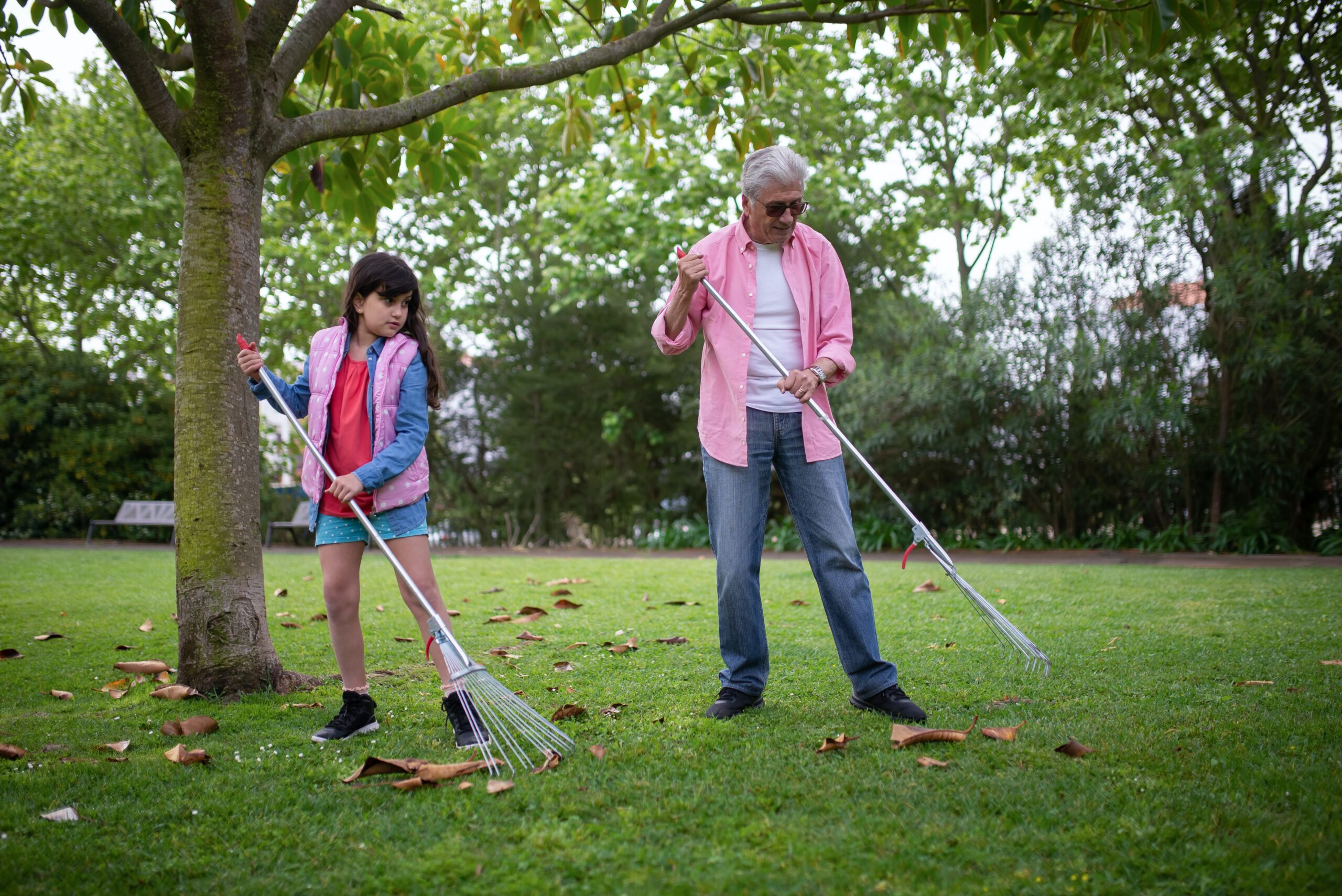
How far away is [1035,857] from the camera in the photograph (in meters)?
2.18

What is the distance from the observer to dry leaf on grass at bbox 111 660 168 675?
14.0 ft

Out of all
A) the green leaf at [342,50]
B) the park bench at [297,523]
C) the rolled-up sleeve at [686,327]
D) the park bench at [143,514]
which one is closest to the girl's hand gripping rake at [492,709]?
the rolled-up sleeve at [686,327]

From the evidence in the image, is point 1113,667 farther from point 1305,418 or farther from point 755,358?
point 1305,418

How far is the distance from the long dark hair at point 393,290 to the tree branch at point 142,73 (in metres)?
1.18

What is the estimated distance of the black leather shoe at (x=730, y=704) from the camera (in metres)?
3.37

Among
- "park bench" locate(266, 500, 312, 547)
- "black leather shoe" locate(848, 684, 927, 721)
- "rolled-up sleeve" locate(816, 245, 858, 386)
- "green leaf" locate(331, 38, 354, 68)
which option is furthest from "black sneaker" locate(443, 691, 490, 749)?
"park bench" locate(266, 500, 312, 547)

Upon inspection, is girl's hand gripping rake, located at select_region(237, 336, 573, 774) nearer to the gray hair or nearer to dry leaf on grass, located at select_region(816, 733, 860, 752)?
dry leaf on grass, located at select_region(816, 733, 860, 752)

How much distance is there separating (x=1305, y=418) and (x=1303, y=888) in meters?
9.35

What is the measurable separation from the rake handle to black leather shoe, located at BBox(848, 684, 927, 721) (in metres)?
1.38

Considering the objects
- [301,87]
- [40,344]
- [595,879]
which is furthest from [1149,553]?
[40,344]

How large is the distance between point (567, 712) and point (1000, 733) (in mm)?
1418

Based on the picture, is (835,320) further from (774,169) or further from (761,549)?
(761,549)

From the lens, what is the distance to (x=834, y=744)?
2959mm

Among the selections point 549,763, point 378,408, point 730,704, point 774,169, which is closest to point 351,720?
point 549,763
